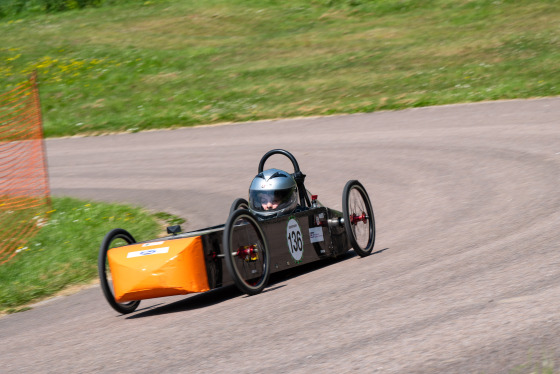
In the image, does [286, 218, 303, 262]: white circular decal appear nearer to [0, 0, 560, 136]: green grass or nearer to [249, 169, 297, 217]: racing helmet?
[249, 169, 297, 217]: racing helmet

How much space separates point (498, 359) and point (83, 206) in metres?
10.7

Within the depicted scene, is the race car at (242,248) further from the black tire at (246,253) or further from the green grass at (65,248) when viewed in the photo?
the green grass at (65,248)

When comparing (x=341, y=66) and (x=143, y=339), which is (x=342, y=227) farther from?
(x=341, y=66)

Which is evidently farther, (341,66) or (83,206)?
(341,66)

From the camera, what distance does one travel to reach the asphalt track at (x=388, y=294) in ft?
17.9

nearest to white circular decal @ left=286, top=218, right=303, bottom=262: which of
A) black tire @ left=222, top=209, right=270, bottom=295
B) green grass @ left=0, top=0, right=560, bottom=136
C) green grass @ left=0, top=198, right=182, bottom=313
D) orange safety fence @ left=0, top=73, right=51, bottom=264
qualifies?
black tire @ left=222, top=209, right=270, bottom=295

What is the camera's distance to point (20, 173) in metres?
19.1

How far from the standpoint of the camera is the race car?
24.6 ft

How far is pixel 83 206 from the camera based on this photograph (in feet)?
48.1

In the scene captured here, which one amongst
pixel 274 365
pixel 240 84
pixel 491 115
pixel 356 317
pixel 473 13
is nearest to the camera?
pixel 274 365

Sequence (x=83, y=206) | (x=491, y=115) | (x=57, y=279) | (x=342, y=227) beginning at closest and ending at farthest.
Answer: (x=342, y=227) < (x=57, y=279) < (x=83, y=206) < (x=491, y=115)

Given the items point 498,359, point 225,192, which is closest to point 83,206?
point 225,192

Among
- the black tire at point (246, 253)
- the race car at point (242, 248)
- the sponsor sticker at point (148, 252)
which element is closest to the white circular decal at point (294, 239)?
the race car at point (242, 248)

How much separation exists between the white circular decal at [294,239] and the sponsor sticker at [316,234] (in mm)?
214
